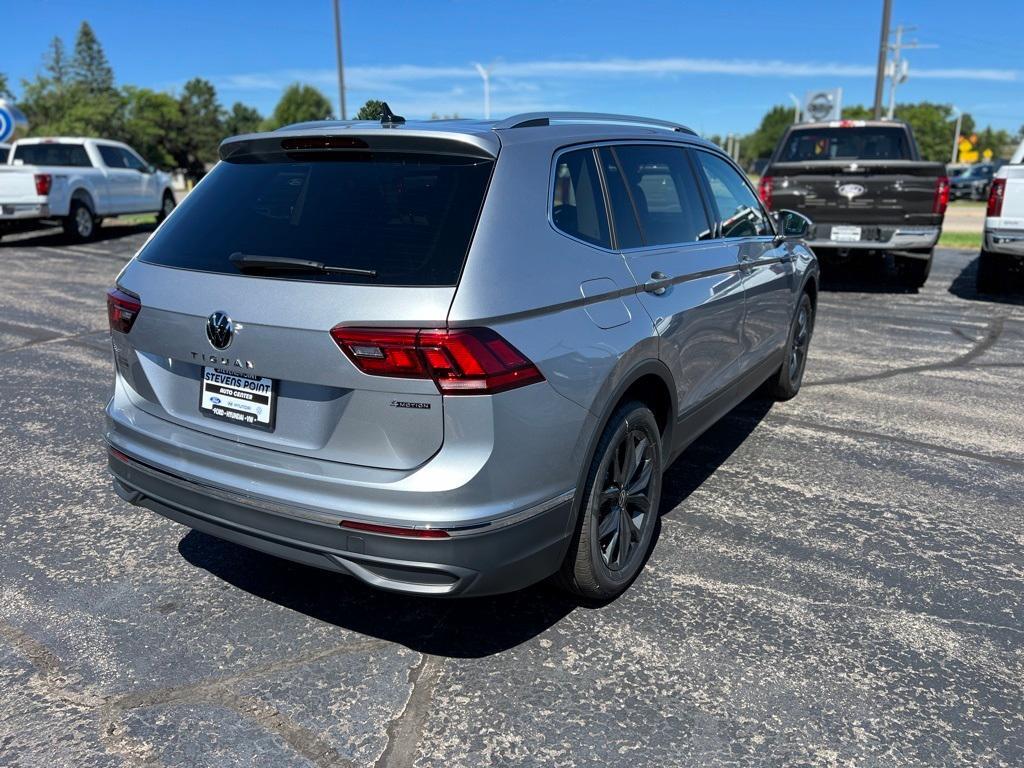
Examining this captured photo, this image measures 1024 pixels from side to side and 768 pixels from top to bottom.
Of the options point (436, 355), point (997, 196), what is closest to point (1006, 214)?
point (997, 196)

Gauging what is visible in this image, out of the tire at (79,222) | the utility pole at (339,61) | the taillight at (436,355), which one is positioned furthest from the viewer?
the utility pole at (339,61)

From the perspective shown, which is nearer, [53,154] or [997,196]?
[997,196]

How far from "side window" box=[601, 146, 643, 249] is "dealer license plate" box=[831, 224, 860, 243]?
7.51 m

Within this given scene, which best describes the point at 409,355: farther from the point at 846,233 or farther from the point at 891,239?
the point at 891,239

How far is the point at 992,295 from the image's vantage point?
10992mm

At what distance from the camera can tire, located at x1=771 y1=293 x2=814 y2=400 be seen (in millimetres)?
5902

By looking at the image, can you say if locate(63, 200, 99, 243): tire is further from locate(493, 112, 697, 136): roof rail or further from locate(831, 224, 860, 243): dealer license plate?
locate(493, 112, 697, 136): roof rail

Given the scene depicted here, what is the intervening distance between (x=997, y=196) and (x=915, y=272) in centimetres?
181

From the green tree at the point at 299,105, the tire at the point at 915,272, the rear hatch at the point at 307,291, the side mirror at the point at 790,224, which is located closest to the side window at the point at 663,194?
the rear hatch at the point at 307,291

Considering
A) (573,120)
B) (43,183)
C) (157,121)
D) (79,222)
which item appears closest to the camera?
(573,120)

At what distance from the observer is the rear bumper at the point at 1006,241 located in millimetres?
9594

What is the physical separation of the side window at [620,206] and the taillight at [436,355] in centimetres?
101

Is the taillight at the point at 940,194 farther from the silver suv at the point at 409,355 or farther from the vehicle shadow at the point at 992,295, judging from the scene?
the silver suv at the point at 409,355

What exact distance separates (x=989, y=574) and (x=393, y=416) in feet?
8.78
